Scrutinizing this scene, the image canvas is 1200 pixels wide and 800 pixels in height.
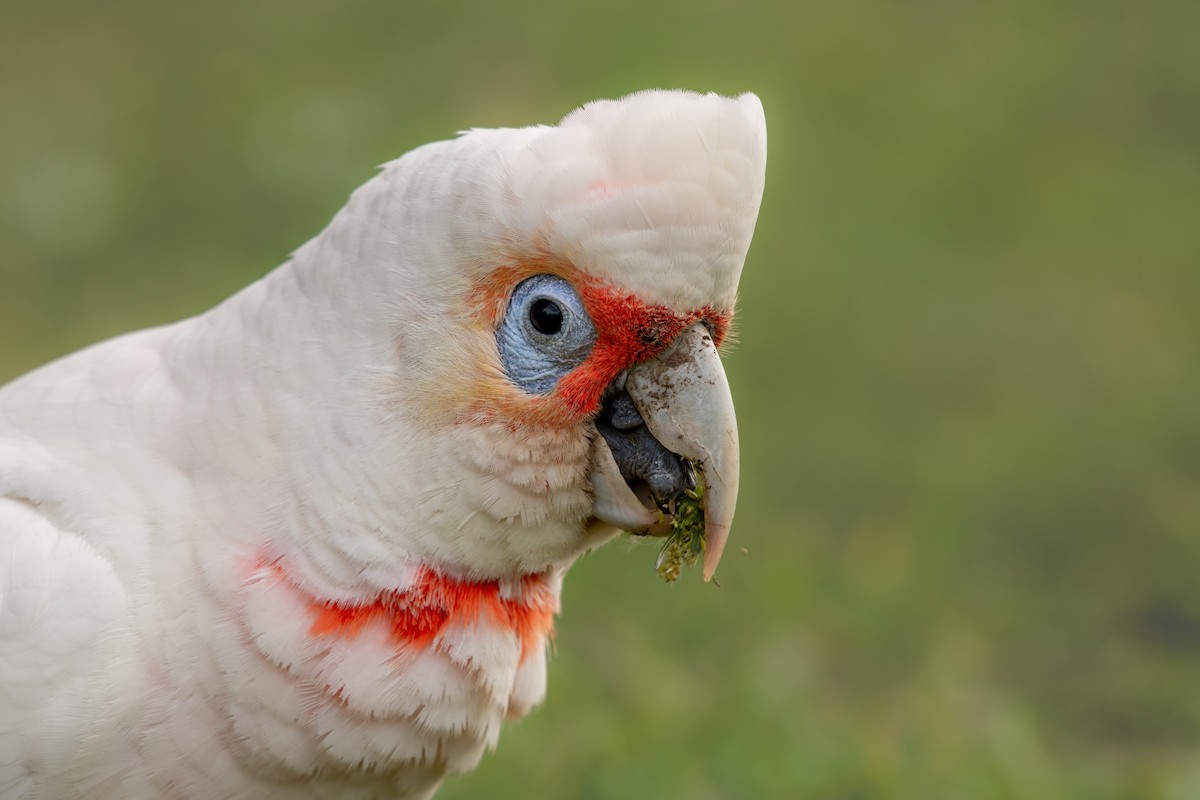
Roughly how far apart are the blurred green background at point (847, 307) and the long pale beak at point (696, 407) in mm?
1595

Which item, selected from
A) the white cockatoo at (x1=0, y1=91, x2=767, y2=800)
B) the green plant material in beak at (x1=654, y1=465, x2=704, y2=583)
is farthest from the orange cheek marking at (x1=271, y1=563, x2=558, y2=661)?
the green plant material in beak at (x1=654, y1=465, x2=704, y2=583)

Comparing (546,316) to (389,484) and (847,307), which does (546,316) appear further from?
(847,307)

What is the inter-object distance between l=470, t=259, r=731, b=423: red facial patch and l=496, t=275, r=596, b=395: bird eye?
0.01 metres

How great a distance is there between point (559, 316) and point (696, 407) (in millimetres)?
275

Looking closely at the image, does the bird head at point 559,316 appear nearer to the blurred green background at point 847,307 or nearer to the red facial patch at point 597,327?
the red facial patch at point 597,327

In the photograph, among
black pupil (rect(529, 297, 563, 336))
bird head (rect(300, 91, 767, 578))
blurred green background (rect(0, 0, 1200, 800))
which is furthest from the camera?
blurred green background (rect(0, 0, 1200, 800))

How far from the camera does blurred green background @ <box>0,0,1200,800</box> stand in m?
3.92

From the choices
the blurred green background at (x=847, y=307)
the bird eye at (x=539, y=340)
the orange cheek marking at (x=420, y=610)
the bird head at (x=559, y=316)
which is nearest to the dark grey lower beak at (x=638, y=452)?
the bird head at (x=559, y=316)

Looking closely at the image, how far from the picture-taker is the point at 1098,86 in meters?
7.33

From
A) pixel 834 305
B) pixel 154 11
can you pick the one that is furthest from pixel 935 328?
pixel 154 11

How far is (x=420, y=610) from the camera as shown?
222 cm

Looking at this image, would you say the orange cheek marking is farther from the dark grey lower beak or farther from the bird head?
the dark grey lower beak

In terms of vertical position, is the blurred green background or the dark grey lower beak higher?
the blurred green background

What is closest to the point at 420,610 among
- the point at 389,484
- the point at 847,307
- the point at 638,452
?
the point at 389,484
